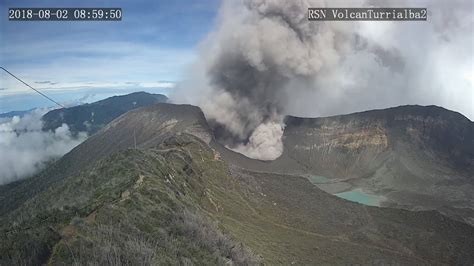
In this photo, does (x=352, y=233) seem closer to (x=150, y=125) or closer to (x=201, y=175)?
(x=201, y=175)

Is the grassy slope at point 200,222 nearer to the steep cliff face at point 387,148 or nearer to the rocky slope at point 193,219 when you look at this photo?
the rocky slope at point 193,219

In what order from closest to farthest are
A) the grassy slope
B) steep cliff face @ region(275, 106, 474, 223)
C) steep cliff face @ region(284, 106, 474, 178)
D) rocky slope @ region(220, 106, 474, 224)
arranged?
1. the grassy slope
2. rocky slope @ region(220, 106, 474, 224)
3. steep cliff face @ region(275, 106, 474, 223)
4. steep cliff face @ region(284, 106, 474, 178)

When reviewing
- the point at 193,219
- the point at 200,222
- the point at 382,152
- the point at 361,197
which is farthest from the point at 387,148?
the point at 193,219

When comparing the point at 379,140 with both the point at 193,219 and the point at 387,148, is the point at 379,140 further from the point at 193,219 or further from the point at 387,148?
the point at 193,219

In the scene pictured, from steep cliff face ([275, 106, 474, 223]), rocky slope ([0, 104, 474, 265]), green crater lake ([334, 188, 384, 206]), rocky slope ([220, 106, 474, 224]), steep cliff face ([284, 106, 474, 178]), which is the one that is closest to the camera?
rocky slope ([0, 104, 474, 265])

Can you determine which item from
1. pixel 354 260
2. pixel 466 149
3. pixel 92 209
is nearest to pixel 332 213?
pixel 354 260

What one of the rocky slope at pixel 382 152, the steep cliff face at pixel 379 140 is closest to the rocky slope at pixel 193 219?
the rocky slope at pixel 382 152

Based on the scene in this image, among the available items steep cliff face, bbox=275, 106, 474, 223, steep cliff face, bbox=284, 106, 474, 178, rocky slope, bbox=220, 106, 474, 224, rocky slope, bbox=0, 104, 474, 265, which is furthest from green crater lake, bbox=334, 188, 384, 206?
steep cliff face, bbox=284, 106, 474, 178

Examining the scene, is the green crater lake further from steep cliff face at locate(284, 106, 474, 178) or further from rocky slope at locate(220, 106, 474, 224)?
steep cliff face at locate(284, 106, 474, 178)
